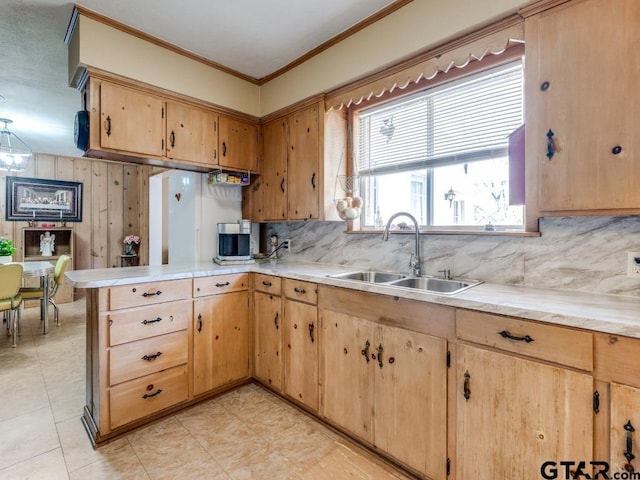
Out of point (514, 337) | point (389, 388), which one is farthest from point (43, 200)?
point (514, 337)

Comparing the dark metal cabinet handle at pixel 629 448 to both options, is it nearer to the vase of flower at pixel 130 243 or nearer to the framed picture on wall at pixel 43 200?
the vase of flower at pixel 130 243

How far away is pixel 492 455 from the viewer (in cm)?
133

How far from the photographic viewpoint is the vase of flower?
607 centimetres

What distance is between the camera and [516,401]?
1.26 m

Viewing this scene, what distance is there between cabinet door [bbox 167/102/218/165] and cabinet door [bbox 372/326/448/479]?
79.1 inches

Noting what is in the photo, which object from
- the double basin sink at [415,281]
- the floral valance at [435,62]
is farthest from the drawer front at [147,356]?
Answer: the floral valance at [435,62]

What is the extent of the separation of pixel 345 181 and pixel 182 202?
1.62 metres

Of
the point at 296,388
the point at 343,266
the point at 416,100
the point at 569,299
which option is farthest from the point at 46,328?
the point at 569,299

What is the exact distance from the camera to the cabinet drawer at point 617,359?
1.02 m

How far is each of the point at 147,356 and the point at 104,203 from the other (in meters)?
5.19

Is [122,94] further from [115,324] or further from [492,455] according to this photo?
[492,455]

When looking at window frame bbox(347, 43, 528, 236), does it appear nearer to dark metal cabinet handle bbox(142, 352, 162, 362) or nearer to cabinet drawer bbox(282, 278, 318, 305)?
cabinet drawer bbox(282, 278, 318, 305)

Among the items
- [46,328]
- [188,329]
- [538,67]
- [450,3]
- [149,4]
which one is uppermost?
[149,4]

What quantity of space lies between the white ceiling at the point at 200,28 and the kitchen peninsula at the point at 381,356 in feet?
5.58
